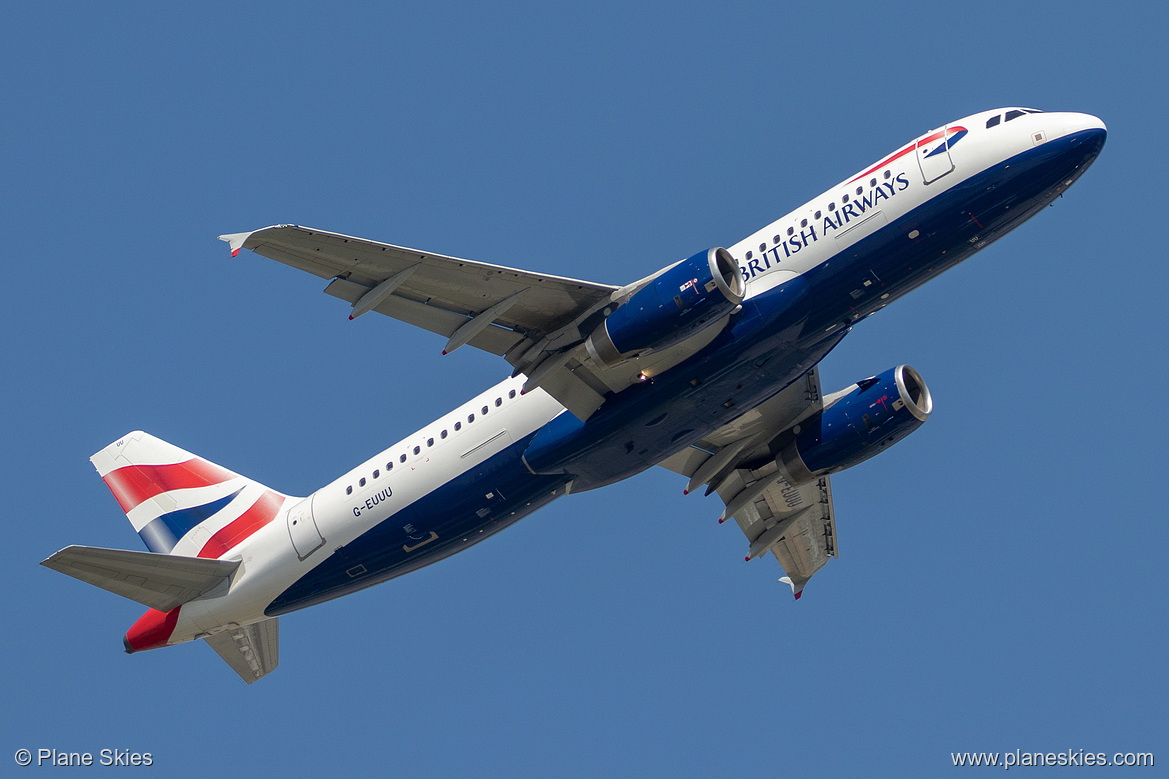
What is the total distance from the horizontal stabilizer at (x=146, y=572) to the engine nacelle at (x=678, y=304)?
1460cm

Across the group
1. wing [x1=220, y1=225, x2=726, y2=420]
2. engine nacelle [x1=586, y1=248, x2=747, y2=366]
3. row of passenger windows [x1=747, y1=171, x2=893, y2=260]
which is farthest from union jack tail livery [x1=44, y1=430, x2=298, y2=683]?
row of passenger windows [x1=747, y1=171, x2=893, y2=260]

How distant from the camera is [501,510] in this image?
117ft

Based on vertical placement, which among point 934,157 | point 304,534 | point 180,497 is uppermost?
point 934,157

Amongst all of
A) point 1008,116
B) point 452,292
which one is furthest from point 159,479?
point 1008,116

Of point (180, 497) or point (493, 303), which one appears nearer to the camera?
point (493, 303)

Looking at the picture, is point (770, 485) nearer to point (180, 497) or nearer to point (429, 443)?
point (429, 443)

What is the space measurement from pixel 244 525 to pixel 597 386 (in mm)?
12970

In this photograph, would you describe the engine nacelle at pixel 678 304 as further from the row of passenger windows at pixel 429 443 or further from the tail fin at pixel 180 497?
the tail fin at pixel 180 497

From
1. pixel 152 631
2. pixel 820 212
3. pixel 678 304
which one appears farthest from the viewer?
pixel 152 631

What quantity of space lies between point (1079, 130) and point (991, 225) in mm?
3107

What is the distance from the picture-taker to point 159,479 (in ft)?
134

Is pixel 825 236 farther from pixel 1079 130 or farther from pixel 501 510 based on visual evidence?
pixel 501 510

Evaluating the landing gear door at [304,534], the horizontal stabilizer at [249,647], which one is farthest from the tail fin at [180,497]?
the horizontal stabilizer at [249,647]

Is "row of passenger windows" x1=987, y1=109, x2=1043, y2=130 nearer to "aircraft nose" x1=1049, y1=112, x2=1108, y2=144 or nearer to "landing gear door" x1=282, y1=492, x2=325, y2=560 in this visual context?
"aircraft nose" x1=1049, y1=112, x2=1108, y2=144
